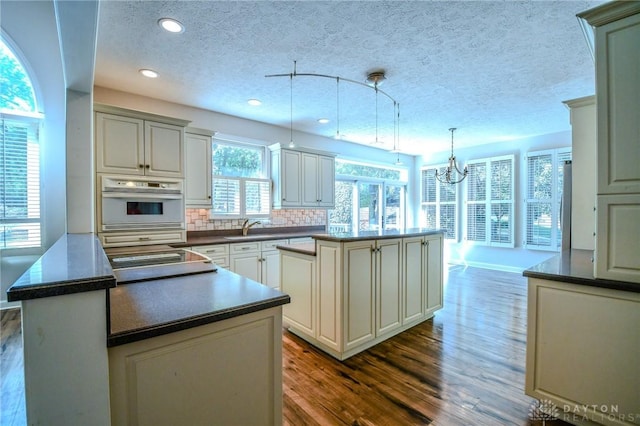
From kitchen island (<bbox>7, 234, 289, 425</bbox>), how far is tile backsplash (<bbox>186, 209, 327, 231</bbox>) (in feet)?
9.36

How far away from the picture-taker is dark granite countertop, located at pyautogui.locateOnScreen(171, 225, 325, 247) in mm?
3691

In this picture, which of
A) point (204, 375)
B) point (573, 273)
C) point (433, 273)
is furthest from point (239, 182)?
point (573, 273)

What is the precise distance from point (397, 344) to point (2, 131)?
202 inches

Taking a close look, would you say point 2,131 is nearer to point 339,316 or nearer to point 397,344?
point 339,316

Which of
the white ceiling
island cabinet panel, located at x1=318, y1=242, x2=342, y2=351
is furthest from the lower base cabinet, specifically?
the white ceiling

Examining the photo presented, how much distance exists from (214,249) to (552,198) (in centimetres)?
599

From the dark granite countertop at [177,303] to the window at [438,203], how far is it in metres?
6.36

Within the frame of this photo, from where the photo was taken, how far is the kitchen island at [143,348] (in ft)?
2.54

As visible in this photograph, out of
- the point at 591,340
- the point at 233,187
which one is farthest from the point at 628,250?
the point at 233,187

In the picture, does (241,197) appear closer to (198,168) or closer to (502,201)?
(198,168)

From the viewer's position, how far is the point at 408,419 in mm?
1764

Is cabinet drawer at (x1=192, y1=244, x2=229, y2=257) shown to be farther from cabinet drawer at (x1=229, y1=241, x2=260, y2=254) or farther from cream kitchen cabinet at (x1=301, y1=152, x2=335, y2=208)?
cream kitchen cabinet at (x1=301, y1=152, x2=335, y2=208)

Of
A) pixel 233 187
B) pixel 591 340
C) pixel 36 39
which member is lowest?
pixel 591 340

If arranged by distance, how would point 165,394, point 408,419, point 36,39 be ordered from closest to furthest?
1. point 165,394
2. point 408,419
3. point 36,39
